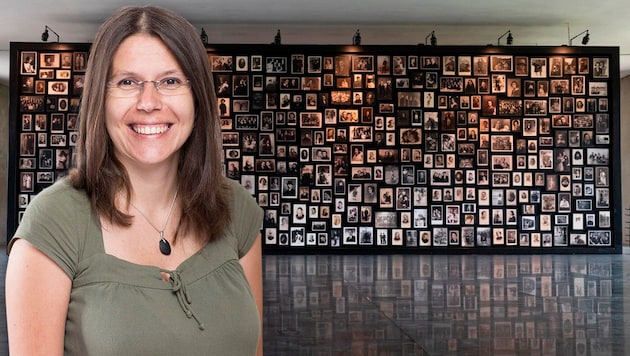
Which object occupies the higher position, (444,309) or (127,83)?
(127,83)

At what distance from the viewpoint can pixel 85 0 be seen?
17.1 m

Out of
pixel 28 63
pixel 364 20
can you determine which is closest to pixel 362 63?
pixel 364 20

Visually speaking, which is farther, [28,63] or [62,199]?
[28,63]

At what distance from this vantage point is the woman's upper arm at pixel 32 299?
1502 millimetres

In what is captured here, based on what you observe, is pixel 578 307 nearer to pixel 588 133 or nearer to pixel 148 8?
pixel 148 8

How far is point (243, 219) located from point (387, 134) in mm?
17735

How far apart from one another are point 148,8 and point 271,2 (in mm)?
16016

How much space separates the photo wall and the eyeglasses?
17763 mm

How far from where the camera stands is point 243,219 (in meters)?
2.00

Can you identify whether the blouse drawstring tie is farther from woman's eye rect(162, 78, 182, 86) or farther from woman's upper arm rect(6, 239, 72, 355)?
woman's eye rect(162, 78, 182, 86)

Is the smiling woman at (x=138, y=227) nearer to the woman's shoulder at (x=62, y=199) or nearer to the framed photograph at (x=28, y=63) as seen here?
the woman's shoulder at (x=62, y=199)

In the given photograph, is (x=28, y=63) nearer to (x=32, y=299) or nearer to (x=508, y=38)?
(x=508, y=38)

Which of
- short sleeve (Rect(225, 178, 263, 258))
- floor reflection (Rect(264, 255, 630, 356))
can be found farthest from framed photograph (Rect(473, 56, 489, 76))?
Answer: short sleeve (Rect(225, 178, 263, 258))

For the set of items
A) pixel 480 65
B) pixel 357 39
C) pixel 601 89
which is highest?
pixel 357 39
